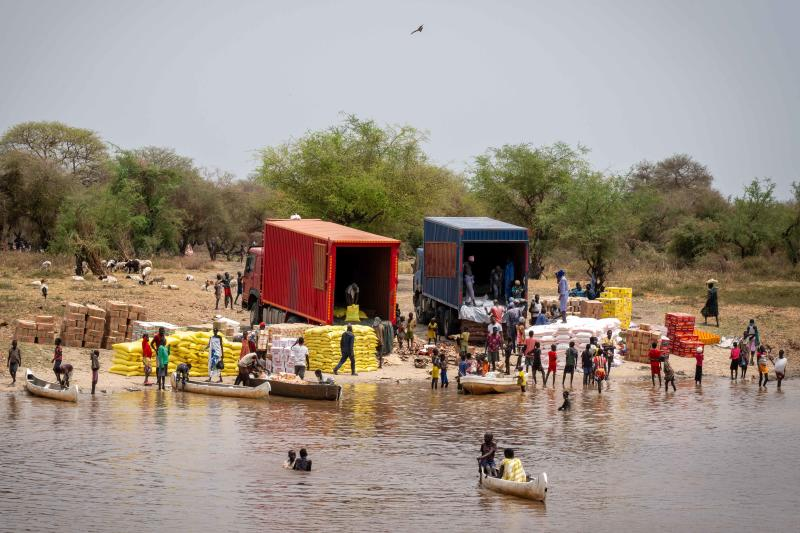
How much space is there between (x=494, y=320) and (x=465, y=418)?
236 inches

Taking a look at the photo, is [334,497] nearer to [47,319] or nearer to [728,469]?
[728,469]

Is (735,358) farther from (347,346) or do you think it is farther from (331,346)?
(331,346)

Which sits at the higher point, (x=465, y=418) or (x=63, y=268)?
(x=63, y=268)

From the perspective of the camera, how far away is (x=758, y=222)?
222 ft

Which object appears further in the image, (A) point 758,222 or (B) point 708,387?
(A) point 758,222

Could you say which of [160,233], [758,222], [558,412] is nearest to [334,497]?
[558,412]

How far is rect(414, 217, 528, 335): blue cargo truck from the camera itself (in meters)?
34.3

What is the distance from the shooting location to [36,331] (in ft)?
101

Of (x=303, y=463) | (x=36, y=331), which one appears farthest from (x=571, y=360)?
(x=36, y=331)

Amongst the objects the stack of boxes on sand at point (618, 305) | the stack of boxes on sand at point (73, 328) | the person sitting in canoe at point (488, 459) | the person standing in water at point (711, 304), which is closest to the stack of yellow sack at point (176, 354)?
the stack of boxes on sand at point (73, 328)

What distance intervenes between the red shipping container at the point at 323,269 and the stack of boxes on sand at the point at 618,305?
28.8ft

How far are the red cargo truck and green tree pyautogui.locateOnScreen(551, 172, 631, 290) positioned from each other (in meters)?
19.2

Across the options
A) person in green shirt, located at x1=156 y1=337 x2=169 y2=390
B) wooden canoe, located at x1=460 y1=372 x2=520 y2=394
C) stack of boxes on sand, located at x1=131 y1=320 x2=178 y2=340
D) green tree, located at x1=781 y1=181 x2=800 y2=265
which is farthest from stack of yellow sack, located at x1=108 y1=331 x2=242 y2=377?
green tree, located at x1=781 y1=181 x2=800 y2=265

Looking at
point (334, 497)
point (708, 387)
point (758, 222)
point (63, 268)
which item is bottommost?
point (334, 497)
